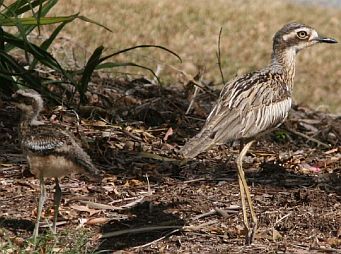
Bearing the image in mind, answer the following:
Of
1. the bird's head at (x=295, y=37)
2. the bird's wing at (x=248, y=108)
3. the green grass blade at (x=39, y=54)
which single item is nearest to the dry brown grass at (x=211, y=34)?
the green grass blade at (x=39, y=54)

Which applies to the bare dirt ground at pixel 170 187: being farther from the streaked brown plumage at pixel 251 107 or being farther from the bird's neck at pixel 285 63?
the bird's neck at pixel 285 63

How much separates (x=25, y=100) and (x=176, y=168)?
1758 millimetres

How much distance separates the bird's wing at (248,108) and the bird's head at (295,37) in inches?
15.9

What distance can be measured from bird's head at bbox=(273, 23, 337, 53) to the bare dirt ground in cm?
102

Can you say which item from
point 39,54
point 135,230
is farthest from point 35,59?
point 135,230

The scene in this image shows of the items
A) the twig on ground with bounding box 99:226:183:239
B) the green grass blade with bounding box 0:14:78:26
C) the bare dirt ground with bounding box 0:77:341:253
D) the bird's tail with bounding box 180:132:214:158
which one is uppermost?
the green grass blade with bounding box 0:14:78:26

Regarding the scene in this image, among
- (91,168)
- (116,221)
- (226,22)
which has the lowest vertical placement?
(116,221)

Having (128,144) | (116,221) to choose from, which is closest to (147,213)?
(116,221)

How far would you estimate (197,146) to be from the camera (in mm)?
6121

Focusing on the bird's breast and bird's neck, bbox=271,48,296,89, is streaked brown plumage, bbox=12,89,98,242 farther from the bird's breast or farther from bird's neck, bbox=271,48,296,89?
bird's neck, bbox=271,48,296,89

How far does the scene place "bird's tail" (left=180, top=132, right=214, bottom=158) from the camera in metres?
6.08

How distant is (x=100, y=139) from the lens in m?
7.96

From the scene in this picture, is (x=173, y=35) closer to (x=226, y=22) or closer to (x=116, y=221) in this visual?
(x=226, y=22)

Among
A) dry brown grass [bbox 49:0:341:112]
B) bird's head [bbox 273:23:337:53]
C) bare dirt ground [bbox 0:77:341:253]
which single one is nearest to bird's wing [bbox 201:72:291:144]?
bird's head [bbox 273:23:337:53]
